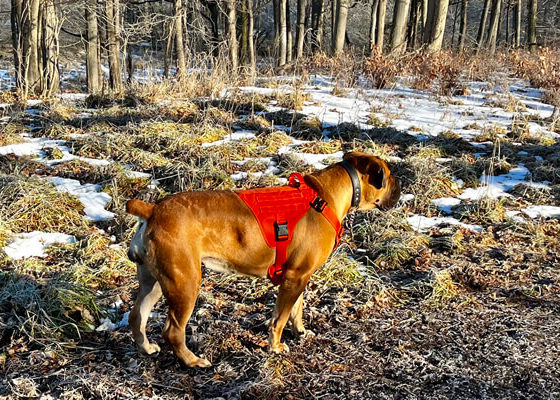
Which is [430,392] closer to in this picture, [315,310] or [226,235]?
[315,310]

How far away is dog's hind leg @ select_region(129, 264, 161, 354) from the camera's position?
3.47m

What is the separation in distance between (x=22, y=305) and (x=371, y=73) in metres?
10.4

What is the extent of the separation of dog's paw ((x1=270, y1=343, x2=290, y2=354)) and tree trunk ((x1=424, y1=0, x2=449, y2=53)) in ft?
43.8

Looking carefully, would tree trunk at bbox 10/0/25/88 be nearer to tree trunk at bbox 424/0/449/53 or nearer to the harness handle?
the harness handle

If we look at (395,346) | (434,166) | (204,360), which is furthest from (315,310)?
(434,166)

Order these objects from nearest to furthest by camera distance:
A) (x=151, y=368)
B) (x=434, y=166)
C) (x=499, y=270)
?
(x=151, y=368) < (x=499, y=270) < (x=434, y=166)

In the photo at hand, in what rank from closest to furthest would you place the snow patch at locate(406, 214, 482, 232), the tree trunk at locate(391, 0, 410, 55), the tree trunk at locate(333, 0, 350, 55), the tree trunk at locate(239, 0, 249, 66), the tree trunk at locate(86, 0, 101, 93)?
the snow patch at locate(406, 214, 482, 232) → the tree trunk at locate(86, 0, 101, 93) → the tree trunk at locate(391, 0, 410, 55) → the tree trunk at locate(239, 0, 249, 66) → the tree trunk at locate(333, 0, 350, 55)

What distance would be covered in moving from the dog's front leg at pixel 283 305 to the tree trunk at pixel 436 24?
13.2 m

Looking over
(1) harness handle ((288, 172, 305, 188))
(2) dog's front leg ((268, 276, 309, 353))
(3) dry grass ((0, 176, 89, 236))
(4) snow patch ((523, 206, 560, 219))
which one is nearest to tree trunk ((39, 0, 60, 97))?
(3) dry grass ((0, 176, 89, 236))

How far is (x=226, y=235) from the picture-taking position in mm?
3359

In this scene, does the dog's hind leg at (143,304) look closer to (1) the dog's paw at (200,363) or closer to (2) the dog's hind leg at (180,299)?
(2) the dog's hind leg at (180,299)

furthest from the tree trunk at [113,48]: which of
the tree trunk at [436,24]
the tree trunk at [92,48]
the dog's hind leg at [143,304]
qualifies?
the dog's hind leg at [143,304]

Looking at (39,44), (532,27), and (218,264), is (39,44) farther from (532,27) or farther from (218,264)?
(532,27)

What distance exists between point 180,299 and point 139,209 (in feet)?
2.21
